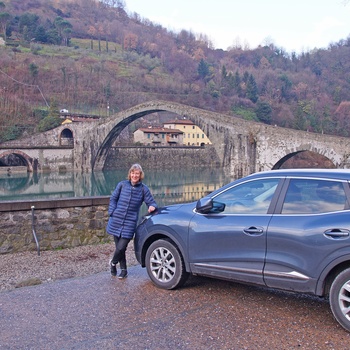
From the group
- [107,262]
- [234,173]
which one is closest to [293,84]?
[234,173]

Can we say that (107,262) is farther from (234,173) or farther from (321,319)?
(234,173)

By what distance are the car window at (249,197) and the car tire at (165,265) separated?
0.69 m

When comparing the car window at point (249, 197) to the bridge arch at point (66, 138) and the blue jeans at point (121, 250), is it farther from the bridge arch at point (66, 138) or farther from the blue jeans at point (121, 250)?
the bridge arch at point (66, 138)

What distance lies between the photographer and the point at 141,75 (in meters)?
99.6

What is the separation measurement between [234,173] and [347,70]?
74.2 meters

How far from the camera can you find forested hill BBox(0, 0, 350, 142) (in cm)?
7500

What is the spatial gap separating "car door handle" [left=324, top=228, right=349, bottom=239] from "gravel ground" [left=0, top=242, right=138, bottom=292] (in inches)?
119

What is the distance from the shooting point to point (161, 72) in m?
109

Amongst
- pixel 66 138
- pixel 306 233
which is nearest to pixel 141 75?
pixel 66 138

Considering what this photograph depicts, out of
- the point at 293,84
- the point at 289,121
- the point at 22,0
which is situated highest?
the point at 22,0

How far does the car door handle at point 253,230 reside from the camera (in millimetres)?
3984

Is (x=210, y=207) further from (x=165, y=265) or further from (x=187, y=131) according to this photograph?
(x=187, y=131)

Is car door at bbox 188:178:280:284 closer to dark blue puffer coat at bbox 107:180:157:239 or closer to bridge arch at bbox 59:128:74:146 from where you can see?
dark blue puffer coat at bbox 107:180:157:239

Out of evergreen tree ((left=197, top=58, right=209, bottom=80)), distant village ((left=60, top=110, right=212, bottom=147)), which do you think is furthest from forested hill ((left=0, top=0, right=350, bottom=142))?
distant village ((left=60, top=110, right=212, bottom=147))
